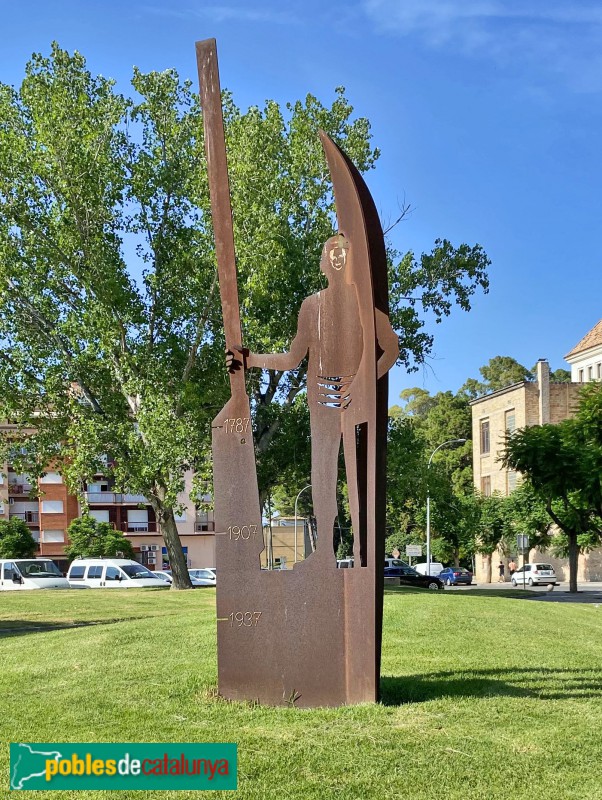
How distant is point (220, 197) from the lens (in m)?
9.28

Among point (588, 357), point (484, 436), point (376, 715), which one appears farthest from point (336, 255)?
point (484, 436)

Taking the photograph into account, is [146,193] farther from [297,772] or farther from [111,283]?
[297,772]

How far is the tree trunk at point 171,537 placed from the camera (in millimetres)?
30206

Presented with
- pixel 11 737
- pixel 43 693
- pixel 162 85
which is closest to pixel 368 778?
pixel 11 737

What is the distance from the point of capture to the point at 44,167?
27.3 metres

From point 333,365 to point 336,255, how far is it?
0.93 m

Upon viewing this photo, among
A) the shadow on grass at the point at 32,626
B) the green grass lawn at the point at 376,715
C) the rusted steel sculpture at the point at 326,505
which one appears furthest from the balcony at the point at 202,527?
the rusted steel sculpture at the point at 326,505

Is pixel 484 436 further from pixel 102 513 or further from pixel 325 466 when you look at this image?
pixel 325 466

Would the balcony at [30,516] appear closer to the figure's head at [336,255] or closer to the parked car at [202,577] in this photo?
the parked car at [202,577]

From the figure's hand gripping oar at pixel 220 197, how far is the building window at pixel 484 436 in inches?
2514

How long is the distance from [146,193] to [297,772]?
25.1 m

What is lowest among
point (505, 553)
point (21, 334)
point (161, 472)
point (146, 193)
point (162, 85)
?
point (505, 553)

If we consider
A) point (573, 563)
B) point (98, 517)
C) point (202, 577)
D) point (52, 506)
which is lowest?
point (202, 577)

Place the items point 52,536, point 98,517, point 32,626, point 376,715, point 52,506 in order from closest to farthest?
point 376,715 < point 32,626 < point 52,506 < point 52,536 < point 98,517
